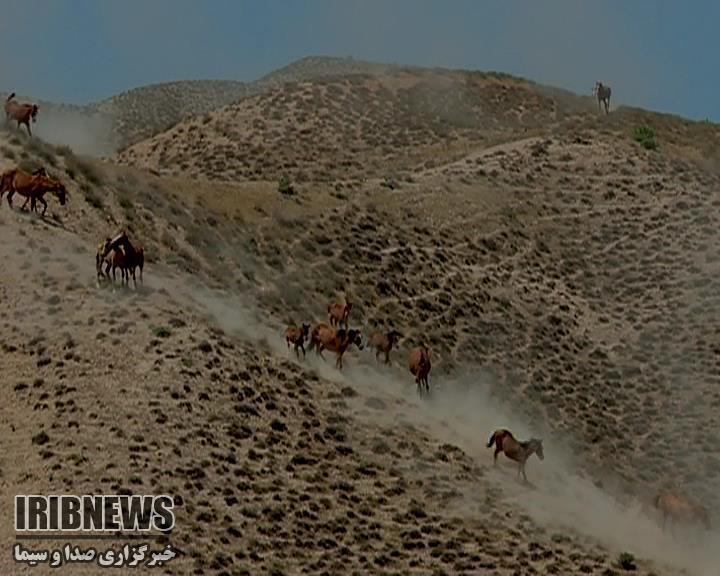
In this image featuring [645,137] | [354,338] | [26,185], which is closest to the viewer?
[26,185]

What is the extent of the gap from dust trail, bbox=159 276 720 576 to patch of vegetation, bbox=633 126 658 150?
1513 inches

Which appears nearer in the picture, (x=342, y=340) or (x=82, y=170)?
(x=342, y=340)

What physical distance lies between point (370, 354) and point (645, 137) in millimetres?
44893

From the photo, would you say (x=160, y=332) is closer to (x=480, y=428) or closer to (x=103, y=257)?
(x=103, y=257)

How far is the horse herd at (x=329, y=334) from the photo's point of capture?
3538cm

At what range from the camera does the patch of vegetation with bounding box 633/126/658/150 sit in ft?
268

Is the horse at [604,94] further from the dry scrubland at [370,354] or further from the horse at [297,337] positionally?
the horse at [297,337]

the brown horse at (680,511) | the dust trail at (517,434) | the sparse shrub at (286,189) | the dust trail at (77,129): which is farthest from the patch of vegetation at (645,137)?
the brown horse at (680,511)

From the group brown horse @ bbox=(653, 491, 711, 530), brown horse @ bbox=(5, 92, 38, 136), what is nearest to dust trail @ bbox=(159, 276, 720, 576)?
brown horse @ bbox=(653, 491, 711, 530)

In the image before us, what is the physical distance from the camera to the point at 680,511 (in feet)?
115

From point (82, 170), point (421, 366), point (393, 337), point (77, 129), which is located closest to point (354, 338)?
point (421, 366)

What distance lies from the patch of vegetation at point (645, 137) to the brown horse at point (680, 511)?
4951 cm

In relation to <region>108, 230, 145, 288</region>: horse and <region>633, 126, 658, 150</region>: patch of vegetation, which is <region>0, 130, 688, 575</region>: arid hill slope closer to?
<region>108, 230, 145, 288</region>: horse

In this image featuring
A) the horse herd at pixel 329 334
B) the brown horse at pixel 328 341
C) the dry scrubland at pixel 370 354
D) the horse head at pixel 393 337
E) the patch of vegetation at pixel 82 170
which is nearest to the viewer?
the dry scrubland at pixel 370 354
